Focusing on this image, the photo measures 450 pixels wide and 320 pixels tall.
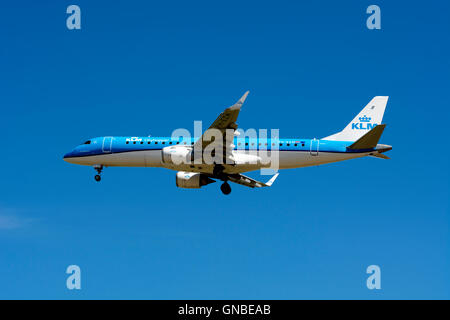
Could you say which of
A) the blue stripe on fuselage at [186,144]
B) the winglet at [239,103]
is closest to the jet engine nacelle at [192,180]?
the blue stripe on fuselage at [186,144]

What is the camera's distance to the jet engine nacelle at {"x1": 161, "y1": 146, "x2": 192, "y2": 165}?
175ft

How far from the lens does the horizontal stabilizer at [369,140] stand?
52.7 metres

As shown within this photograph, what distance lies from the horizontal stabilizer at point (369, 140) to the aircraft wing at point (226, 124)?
10.0 metres

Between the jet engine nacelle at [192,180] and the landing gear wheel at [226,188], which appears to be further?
the jet engine nacelle at [192,180]

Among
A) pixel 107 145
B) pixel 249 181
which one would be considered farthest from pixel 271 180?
pixel 107 145

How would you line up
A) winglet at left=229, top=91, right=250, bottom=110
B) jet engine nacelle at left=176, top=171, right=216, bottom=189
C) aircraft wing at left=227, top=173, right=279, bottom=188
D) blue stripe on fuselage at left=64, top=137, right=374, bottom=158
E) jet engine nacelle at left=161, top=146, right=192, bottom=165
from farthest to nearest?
aircraft wing at left=227, top=173, right=279, bottom=188, jet engine nacelle at left=176, top=171, right=216, bottom=189, blue stripe on fuselage at left=64, top=137, right=374, bottom=158, jet engine nacelle at left=161, top=146, right=192, bottom=165, winglet at left=229, top=91, right=250, bottom=110

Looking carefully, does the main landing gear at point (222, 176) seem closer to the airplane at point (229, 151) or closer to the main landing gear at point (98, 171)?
the airplane at point (229, 151)

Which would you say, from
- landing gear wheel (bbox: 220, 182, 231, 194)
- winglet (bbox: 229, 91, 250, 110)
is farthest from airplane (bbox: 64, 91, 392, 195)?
winglet (bbox: 229, 91, 250, 110)

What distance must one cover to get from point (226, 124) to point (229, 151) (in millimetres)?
4551

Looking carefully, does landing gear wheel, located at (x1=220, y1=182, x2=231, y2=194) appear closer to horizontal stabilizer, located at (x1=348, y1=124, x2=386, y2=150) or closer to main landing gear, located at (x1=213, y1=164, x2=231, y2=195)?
main landing gear, located at (x1=213, y1=164, x2=231, y2=195)

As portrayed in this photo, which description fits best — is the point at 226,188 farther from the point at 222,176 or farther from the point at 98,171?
the point at 98,171

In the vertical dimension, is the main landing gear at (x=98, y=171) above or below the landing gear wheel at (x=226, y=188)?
above

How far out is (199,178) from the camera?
5828 centimetres
